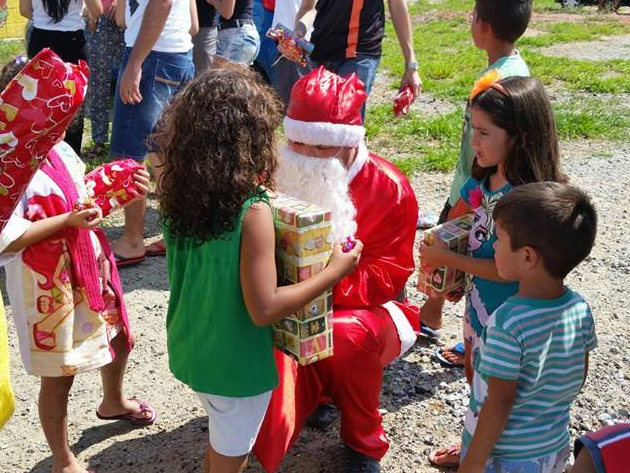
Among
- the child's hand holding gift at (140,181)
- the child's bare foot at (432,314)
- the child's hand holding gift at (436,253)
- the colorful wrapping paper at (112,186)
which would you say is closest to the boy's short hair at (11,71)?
the colorful wrapping paper at (112,186)

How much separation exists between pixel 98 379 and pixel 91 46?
398 centimetres

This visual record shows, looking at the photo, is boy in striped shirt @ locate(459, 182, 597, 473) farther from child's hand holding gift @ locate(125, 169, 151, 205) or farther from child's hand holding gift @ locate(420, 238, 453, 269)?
child's hand holding gift @ locate(125, 169, 151, 205)

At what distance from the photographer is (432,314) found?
3740 millimetres

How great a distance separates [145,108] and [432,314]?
2.05 m

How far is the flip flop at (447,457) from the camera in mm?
2889

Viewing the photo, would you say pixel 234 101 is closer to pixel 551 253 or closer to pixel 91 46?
pixel 551 253

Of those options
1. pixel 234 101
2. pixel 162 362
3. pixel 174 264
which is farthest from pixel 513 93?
pixel 162 362

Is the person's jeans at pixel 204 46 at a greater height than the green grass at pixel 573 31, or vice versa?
the person's jeans at pixel 204 46

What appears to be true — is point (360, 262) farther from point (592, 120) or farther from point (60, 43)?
point (592, 120)

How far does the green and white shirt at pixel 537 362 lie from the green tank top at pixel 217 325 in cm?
66

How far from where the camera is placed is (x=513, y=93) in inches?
101

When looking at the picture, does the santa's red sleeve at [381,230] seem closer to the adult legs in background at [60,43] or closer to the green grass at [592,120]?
the adult legs in background at [60,43]

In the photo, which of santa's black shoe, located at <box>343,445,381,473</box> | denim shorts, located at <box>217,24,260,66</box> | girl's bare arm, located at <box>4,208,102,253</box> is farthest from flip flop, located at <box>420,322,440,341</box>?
denim shorts, located at <box>217,24,260,66</box>

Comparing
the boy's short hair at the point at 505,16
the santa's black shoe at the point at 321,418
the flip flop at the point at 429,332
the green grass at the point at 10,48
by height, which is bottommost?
the santa's black shoe at the point at 321,418
